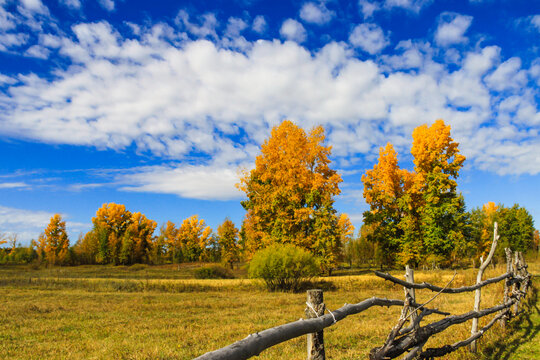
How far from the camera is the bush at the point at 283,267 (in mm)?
21202

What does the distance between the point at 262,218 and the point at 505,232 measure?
48.2 meters

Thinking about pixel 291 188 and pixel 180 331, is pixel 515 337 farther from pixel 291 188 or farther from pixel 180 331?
pixel 291 188

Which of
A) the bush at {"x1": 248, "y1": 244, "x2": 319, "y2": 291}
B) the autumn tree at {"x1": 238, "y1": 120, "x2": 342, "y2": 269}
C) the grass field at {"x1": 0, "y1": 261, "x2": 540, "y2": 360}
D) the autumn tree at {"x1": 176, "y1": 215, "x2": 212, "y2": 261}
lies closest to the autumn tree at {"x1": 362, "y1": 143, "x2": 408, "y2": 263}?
the autumn tree at {"x1": 238, "y1": 120, "x2": 342, "y2": 269}

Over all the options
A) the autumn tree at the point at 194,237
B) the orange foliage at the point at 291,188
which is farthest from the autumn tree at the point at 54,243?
the orange foliage at the point at 291,188

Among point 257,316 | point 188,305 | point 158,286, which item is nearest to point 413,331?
point 257,316

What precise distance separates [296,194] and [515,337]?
2126 cm

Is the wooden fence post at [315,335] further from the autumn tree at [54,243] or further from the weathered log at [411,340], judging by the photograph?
the autumn tree at [54,243]

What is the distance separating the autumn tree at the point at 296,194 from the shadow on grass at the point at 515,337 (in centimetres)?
1724

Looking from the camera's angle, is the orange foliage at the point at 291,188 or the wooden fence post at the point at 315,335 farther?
the orange foliage at the point at 291,188

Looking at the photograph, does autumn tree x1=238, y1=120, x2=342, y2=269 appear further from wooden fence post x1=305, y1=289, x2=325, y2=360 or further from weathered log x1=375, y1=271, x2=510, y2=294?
wooden fence post x1=305, y1=289, x2=325, y2=360

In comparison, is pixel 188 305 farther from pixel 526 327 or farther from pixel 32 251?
pixel 32 251

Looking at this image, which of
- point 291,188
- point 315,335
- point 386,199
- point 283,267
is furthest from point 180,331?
point 386,199

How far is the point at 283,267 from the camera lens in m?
21.0

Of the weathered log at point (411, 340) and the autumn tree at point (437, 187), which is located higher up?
the autumn tree at point (437, 187)
